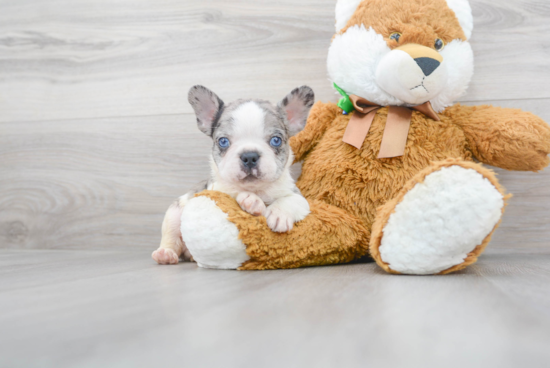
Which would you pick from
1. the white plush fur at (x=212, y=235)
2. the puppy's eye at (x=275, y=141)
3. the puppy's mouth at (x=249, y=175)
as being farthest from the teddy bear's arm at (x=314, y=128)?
the white plush fur at (x=212, y=235)

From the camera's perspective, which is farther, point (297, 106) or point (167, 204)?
point (167, 204)

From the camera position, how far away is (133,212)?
1739mm

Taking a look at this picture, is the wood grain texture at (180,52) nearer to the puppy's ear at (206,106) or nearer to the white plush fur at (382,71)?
the white plush fur at (382,71)

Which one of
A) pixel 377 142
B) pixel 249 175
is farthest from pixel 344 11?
pixel 249 175

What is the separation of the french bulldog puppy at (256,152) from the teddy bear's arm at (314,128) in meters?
0.08

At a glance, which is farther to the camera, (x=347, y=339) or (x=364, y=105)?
(x=364, y=105)

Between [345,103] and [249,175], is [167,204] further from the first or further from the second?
[345,103]

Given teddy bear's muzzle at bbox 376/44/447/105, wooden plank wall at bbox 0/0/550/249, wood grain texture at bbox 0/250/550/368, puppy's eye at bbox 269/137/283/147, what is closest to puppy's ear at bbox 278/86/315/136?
puppy's eye at bbox 269/137/283/147

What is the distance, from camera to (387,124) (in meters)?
1.25

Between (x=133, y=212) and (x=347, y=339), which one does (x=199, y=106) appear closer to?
(x=133, y=212)

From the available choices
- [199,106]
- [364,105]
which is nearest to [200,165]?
[199,106]

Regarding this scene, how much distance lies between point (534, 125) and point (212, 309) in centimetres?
105

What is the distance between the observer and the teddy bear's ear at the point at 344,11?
51.5 inches

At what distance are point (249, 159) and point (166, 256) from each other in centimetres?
47
